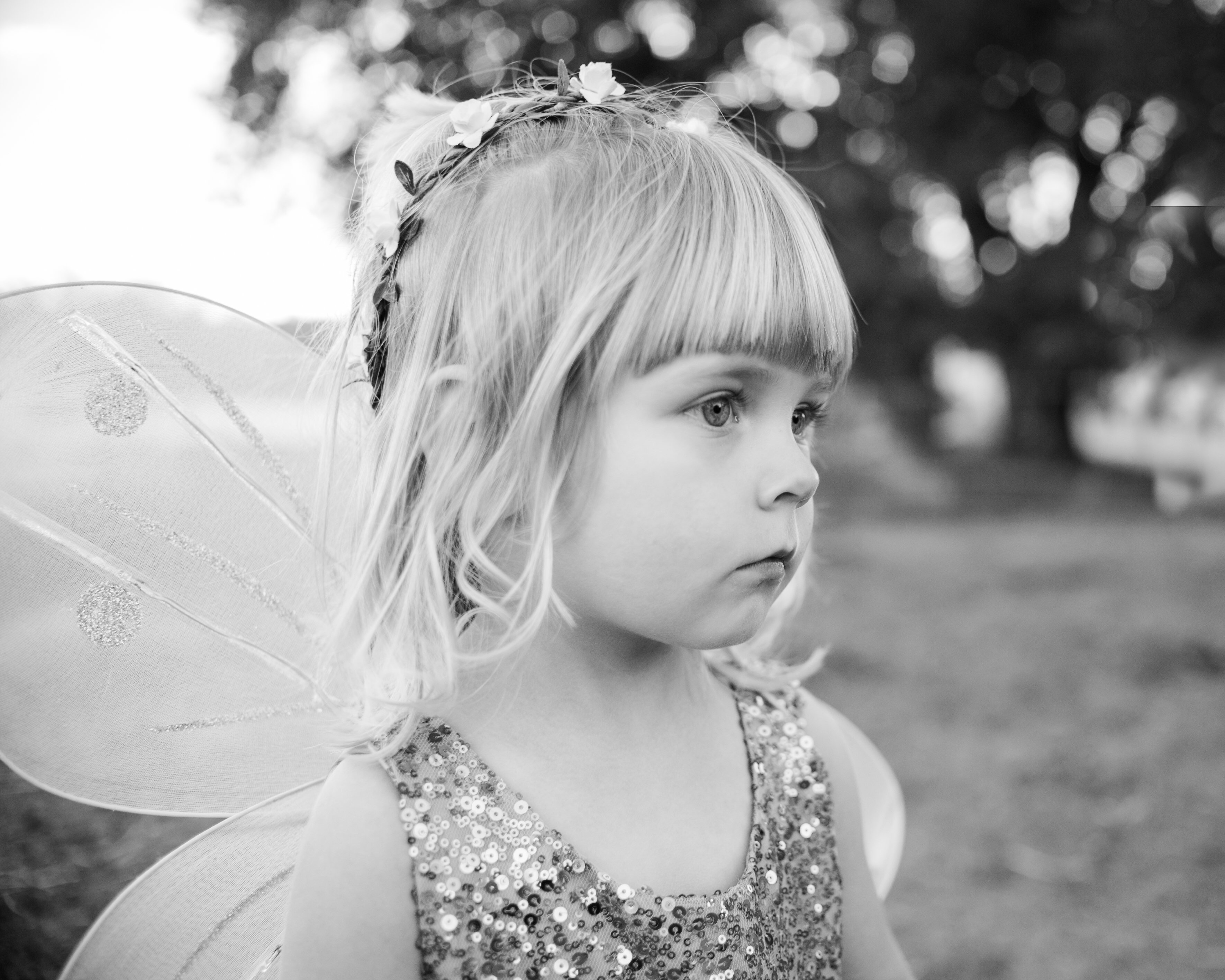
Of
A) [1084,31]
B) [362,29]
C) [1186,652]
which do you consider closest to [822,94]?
[1084,31]

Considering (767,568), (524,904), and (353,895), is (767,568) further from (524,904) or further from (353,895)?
(353,895)

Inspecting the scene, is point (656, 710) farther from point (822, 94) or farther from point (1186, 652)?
point (822, 94)

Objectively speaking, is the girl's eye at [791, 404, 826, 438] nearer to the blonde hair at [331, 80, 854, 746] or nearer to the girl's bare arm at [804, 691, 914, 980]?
the blonde hair at [331, 80, 854, 746]

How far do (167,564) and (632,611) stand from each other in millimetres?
585

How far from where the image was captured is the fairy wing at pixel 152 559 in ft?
4.00

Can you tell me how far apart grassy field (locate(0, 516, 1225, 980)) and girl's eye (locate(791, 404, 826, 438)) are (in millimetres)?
1556

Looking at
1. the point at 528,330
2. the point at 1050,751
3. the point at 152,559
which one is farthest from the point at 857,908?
the point at 1050,751

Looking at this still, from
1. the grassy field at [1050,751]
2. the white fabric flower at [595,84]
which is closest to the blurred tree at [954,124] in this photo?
the grassy field at [1050,751]

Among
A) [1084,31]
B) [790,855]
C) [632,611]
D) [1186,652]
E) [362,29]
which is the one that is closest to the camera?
[632,611]

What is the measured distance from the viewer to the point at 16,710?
4.03 feet

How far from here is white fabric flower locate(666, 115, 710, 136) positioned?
1.29 metres

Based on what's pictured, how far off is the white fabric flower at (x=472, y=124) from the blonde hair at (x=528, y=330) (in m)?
0.02

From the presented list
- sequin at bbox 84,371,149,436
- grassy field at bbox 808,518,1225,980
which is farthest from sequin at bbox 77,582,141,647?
grassy field at bbox 808,518,1225,980

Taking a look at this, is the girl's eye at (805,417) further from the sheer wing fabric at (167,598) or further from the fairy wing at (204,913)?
→ the fairy wing at (204,913)
